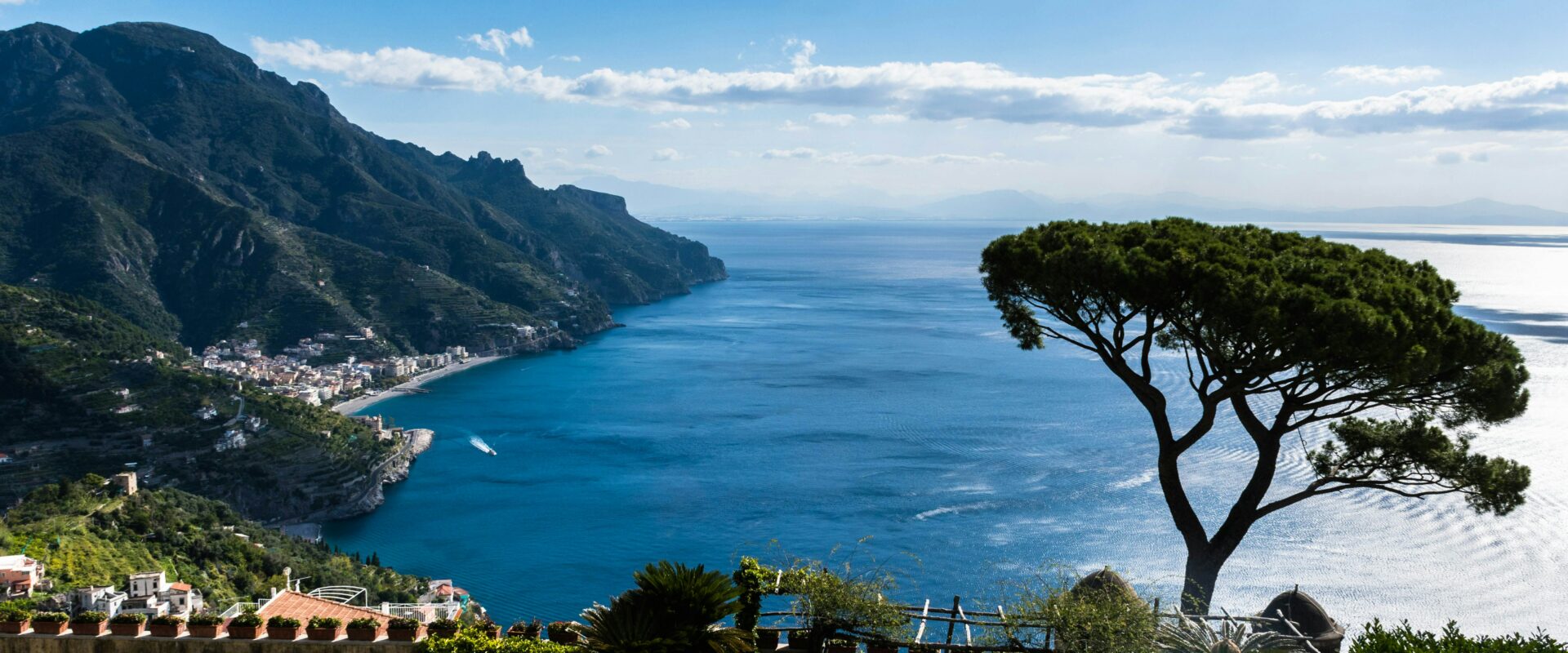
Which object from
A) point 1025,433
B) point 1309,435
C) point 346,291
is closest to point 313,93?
point 346,291

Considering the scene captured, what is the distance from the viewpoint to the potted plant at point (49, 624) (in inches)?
339

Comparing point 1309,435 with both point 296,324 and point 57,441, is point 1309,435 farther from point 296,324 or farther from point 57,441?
point 296,324

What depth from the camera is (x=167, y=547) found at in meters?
34.4

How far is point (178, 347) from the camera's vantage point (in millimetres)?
78188

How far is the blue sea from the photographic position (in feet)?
131

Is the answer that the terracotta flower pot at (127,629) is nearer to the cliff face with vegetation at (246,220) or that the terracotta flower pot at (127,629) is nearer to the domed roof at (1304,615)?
the domed roof at (1304,615)

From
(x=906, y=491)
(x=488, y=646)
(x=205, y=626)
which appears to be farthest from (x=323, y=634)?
(x=906, y=491)

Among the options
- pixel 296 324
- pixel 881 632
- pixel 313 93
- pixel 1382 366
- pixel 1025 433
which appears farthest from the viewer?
pixel 313 93

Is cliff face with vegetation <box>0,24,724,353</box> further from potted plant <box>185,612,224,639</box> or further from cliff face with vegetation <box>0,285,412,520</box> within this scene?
potted plant <box>185,612,224,639</box>

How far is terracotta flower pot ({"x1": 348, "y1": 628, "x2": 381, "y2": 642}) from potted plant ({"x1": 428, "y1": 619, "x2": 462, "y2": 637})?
1.42ft

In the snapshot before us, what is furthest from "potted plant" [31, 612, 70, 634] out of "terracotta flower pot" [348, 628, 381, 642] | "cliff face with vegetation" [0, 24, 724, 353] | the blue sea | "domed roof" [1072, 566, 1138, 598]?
"cliff face with vegetation" [0, 24, 724, 353]

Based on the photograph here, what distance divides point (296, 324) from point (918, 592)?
7571cm

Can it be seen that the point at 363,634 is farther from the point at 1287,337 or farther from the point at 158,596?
the point at 158,596

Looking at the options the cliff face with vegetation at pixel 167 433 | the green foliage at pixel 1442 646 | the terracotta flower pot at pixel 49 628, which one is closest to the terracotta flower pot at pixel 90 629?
the terracotta flower pot at pixel 49 628
